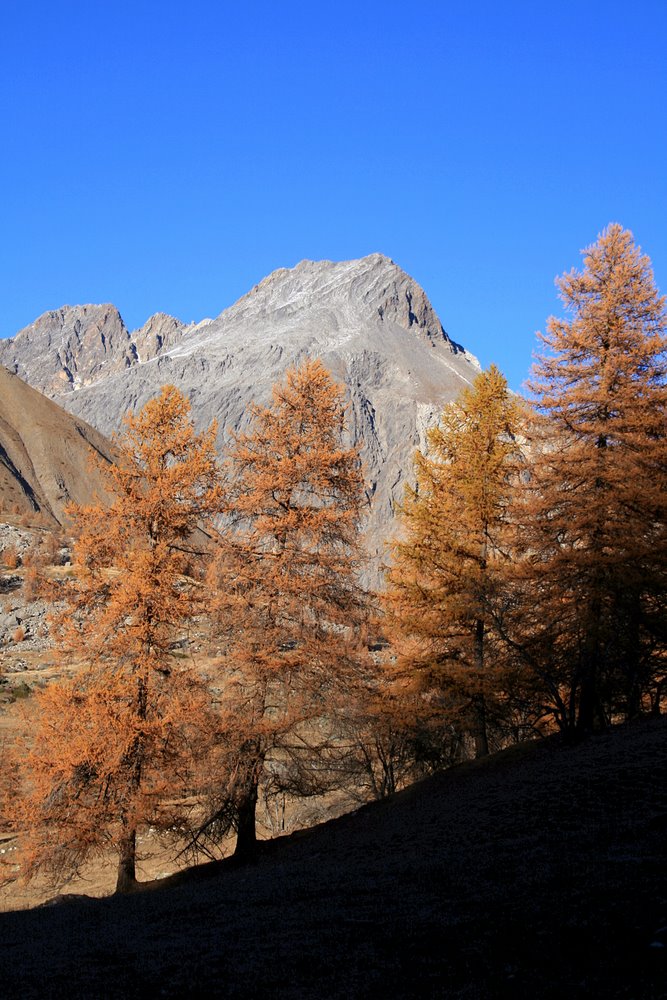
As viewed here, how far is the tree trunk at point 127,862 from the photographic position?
1704cm

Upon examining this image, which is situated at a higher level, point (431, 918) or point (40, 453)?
point (40, 453)

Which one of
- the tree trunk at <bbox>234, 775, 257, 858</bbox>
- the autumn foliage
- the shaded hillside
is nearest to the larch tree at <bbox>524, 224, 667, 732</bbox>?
the autumn foliage

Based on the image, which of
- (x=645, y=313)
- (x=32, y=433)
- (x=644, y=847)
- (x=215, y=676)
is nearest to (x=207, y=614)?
(x=215, y=676)

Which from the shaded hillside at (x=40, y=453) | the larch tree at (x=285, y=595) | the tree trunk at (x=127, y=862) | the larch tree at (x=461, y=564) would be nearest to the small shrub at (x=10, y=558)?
the shaded hillside at (x=40, y=453)

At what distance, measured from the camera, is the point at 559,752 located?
17.3 m

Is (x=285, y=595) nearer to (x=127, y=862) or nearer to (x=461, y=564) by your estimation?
(x=461, y=564)

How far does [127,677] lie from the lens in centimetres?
1756

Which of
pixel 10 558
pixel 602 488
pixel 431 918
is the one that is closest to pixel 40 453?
pixel 10 558

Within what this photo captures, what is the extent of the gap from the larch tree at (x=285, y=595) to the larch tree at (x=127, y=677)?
912 mm

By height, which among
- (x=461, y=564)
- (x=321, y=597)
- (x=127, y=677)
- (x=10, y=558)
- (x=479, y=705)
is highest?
(x=10, y=558)

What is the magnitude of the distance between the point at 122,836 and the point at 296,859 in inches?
156

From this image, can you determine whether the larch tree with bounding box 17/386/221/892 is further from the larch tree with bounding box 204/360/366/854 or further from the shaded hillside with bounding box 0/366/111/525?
the shaded hillside with bounding box 0/366/111/525

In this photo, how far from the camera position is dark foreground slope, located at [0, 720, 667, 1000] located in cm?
611

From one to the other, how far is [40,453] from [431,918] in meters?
136
